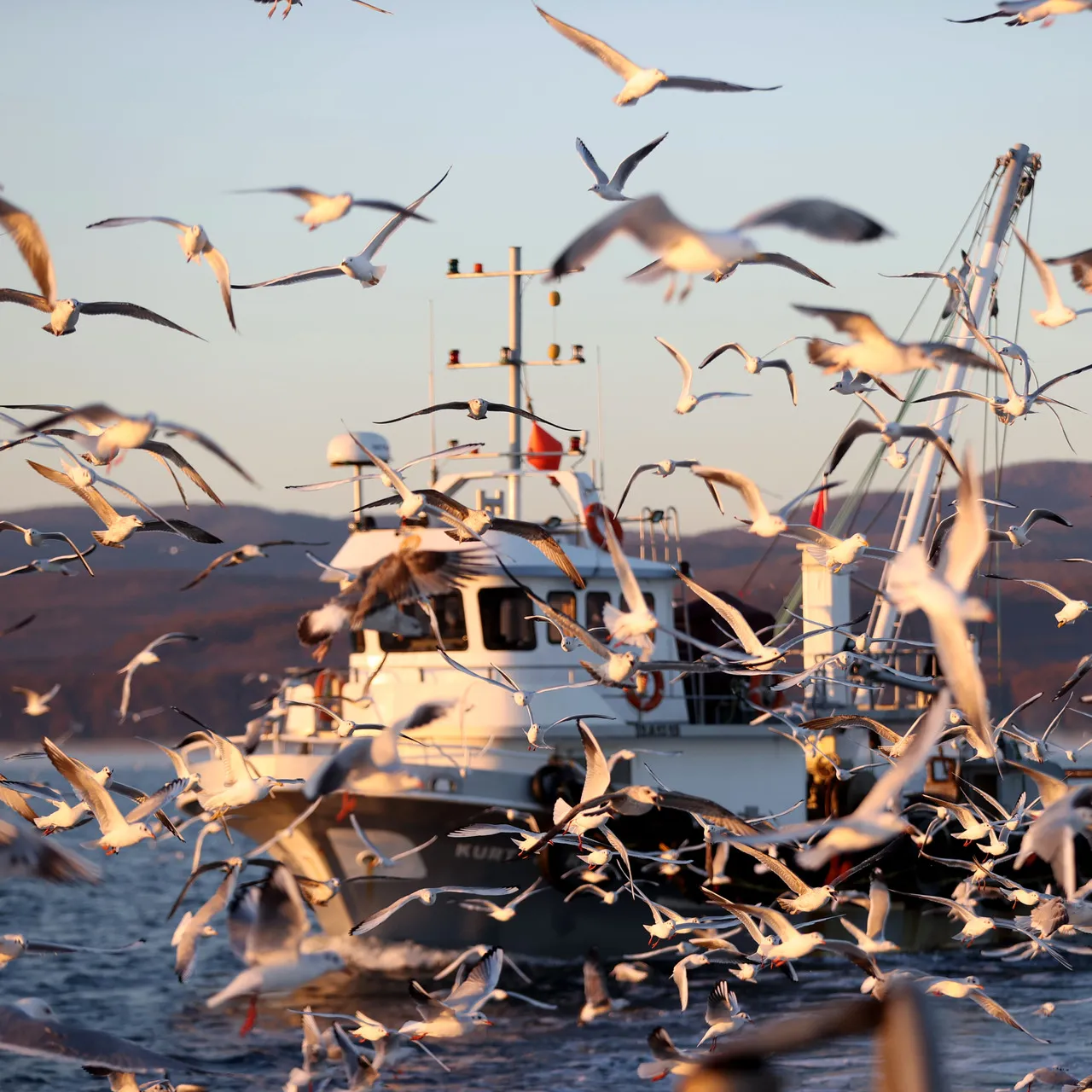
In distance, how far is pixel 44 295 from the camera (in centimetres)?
912

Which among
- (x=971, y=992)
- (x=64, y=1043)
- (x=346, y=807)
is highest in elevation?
(x=64, y=1043)

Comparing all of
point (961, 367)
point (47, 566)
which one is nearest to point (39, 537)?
point (47, 566)

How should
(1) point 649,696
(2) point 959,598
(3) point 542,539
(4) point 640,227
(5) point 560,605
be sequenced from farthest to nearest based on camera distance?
(1) point 649,696
(5) point 560,605
(3) point 542,539
(4) point 640,227
(2) point 959,598

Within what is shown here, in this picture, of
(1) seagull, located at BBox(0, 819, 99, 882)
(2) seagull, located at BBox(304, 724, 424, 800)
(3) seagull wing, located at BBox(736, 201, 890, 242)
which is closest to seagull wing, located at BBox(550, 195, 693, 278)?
(3) seagull wing, located at BBox(736, 201, 890, 242)

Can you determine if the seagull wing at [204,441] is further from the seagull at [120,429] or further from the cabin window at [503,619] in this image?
the cabin window at [503,619]

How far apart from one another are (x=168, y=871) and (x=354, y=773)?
55.0m

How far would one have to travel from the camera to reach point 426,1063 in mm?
18547

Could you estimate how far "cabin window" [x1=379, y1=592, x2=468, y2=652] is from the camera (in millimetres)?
22453

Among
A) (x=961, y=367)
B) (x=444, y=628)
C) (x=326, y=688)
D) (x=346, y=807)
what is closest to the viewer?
(x=961, y=367)

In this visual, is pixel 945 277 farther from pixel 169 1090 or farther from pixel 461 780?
pixel 461 780

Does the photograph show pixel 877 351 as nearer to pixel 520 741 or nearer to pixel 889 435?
pixel 889 435

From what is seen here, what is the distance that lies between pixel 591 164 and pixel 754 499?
7.02ft

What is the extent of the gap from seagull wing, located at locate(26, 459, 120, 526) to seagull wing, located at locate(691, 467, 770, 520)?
3.91 meters

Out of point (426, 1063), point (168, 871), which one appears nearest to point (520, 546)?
point (426, 1063)
